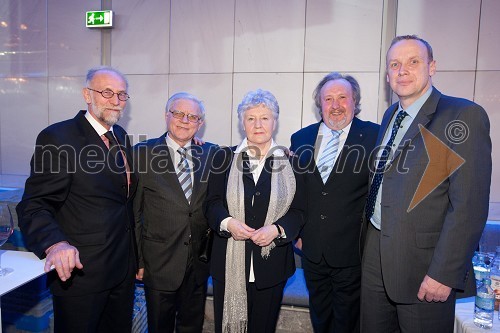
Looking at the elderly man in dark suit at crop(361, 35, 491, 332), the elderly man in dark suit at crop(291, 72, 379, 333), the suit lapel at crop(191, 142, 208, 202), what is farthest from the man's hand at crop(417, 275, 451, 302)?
the suit lapel at crop(191, 142, 208, 202)

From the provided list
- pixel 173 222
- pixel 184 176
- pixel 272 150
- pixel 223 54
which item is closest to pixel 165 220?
pixel 173 222

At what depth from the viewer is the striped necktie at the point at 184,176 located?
7.54ft

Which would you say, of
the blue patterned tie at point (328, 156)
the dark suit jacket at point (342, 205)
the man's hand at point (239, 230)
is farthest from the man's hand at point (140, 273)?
the blue patterned tie at point (328, 156)

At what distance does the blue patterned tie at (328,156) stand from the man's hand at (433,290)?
87 cm

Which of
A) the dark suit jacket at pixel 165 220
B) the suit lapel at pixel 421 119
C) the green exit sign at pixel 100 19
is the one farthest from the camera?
the green exit sign at pixel 100 19

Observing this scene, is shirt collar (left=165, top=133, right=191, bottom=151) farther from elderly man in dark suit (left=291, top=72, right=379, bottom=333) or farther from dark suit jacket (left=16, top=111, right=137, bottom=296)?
elderly man in dark suit (left=291, top=72, right=379, bottom=333)

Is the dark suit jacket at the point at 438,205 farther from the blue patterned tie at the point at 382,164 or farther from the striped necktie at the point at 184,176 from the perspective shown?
the striped necktie at the point at 184,176

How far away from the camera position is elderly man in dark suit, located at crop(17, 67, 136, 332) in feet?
5.99

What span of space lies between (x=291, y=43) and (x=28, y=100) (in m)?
4.03

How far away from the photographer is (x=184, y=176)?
7.64 ft

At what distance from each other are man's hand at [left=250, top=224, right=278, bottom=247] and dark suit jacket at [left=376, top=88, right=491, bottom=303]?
615mm

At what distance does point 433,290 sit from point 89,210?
1.91 meters

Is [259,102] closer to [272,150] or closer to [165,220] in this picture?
[272,150]

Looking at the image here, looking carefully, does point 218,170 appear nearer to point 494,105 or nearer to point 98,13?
point 494,105
